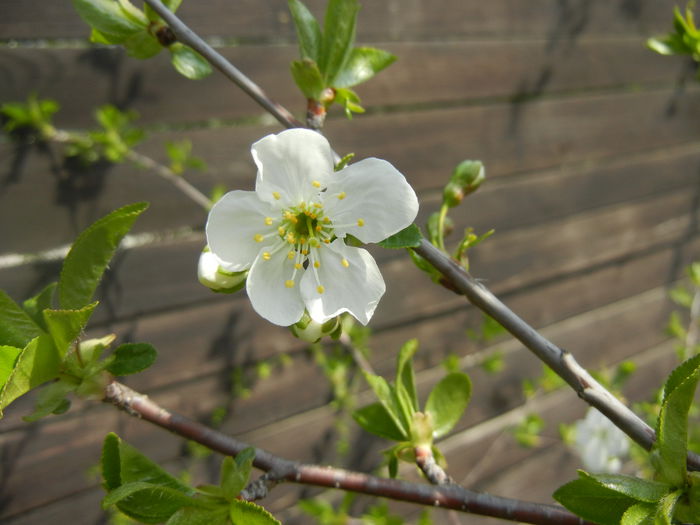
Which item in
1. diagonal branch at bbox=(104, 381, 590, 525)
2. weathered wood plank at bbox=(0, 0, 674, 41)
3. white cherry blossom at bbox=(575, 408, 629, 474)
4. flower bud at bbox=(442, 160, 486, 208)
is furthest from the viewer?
white cherry blossom at bbox=(575, 408, 629, 474)

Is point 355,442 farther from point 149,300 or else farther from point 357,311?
point 357,311

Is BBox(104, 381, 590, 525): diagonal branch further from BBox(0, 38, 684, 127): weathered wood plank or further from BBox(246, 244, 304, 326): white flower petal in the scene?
BBox(0, 38, 684, 127): weathered wood plank

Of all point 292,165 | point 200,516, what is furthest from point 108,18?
point 200,516

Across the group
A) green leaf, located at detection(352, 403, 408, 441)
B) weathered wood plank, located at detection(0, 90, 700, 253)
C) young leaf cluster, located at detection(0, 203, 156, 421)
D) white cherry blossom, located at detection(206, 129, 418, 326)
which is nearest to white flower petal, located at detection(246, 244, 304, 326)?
white cherry blossom, located at detection(206, 129, 418, 326)

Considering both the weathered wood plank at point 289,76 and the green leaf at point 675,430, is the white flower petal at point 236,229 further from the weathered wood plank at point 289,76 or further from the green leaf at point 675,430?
the weathered wood plank at point 289,76

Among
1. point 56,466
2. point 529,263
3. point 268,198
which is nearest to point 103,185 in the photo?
point 56,466

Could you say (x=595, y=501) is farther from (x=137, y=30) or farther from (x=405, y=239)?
(x=137, y=30)

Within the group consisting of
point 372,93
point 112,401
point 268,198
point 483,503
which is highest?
point 372,93

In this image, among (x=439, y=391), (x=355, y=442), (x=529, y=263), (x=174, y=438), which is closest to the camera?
(x=439, y=391)
